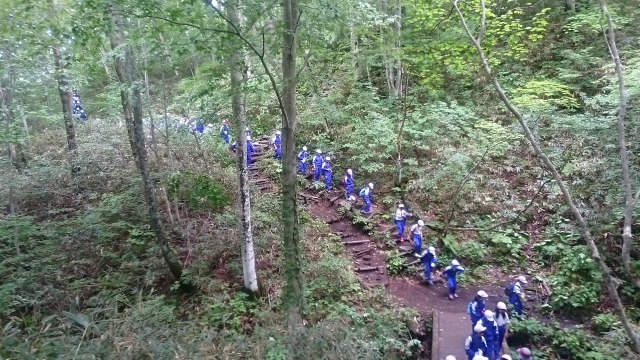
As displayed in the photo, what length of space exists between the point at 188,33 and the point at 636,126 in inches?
460

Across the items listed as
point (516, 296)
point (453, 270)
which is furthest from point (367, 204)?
point (516, 296)

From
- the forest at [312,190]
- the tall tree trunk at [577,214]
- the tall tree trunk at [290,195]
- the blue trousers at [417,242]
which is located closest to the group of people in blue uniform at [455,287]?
the blue trousers at [417,242]

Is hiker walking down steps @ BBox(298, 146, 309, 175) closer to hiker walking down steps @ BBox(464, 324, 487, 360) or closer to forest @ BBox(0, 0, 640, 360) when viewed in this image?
forest @ BBox(0, 0, 640, 360)

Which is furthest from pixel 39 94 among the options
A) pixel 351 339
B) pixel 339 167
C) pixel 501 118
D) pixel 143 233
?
pixel 501 118

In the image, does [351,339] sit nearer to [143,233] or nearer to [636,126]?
[143,233]

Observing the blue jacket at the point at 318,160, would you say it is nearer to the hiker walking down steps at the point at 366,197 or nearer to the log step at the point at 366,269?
the hiker walking down steps at the point at 366,197

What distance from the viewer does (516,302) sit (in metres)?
8.85

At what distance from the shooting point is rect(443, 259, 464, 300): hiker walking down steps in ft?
31.9

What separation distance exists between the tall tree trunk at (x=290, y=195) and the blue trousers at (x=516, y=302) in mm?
5024

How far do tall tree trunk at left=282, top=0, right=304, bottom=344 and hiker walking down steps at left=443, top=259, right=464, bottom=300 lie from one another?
458cm

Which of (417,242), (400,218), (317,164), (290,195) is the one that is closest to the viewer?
(290,195)

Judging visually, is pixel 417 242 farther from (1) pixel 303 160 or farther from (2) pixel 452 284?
(1) pixel 303 160

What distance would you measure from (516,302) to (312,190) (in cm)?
763

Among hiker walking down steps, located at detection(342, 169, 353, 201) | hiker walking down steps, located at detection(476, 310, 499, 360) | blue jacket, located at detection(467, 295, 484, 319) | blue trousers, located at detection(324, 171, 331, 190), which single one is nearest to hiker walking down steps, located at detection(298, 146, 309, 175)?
blue trousers, located at detection(324, 171, 331, 190)
